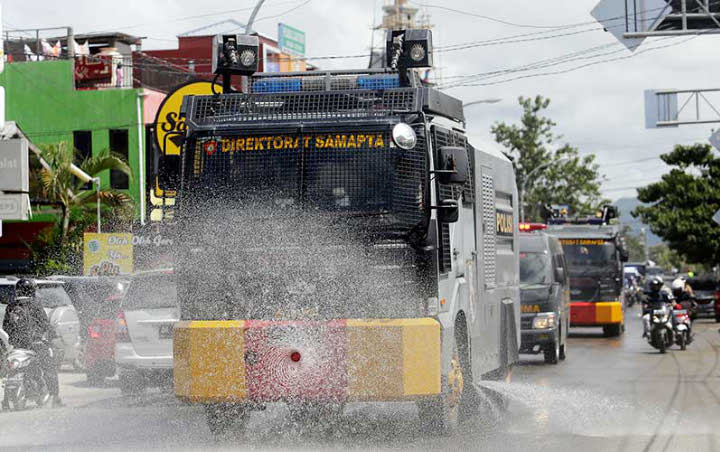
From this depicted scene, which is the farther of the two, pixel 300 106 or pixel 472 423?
pixel 472 423

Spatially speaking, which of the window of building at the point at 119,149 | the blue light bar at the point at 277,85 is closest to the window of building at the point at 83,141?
the window of building at the point at 119,149

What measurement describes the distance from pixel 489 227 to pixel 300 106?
10.9 ft

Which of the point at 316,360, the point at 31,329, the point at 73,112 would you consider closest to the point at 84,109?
the point at 73,112

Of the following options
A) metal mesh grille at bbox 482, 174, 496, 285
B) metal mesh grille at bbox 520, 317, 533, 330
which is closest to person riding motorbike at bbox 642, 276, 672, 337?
metal mesh grille at bbox 520, 317, 533, 330

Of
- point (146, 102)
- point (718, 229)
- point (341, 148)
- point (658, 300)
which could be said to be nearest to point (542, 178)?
point (718, 229)

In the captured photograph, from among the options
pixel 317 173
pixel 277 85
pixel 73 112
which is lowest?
pixel 317 173

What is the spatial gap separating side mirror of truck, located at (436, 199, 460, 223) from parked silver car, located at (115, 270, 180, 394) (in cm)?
570

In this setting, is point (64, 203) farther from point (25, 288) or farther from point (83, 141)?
point (25, 288)

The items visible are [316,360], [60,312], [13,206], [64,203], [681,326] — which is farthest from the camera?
[64,203]

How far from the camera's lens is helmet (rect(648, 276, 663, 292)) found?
2464 cm

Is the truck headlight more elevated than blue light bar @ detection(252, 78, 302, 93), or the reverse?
blue light bar @ detection(252, 78, 302, 93)

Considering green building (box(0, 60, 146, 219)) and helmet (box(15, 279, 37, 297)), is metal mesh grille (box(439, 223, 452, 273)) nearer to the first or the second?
helmet (box(15, 279, 37, 297))

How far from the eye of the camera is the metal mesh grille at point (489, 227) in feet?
41.6

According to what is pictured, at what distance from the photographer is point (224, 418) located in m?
10.4
